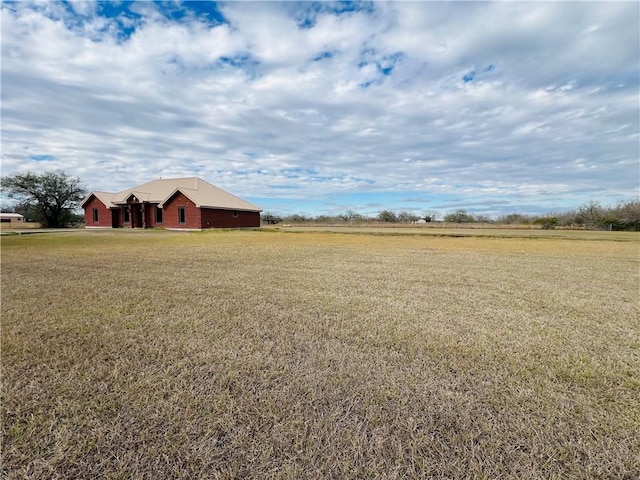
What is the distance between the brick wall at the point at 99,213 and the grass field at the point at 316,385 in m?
32.1

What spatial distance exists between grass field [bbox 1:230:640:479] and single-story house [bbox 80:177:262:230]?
81.2 feet

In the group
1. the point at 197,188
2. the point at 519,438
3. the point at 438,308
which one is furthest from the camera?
the point at 197,188

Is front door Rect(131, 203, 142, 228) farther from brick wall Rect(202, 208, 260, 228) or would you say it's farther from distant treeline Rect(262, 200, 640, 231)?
distant treeline Rect(262, 200, 640, 231)

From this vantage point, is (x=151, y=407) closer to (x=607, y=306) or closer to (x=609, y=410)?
(x=609, y=410)

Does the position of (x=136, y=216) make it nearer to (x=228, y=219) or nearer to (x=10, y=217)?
(x=228, y=219)

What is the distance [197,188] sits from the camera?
3222 cm

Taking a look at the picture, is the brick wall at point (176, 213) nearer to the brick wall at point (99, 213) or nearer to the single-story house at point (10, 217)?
the brick wall at point (99, 213)

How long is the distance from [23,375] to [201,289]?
10.6 feet

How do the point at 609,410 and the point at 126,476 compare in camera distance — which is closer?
the point at 126,476

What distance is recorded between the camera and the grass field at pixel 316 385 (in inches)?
73.4

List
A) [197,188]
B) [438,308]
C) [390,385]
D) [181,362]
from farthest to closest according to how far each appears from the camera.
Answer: [197,188] < [438,308] < [181,362] < [390,385]

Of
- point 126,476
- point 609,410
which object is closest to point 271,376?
point 126,476

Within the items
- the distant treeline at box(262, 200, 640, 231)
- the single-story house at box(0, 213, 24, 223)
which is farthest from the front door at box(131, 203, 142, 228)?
the single-story house at box(0, 213, 24, 223)

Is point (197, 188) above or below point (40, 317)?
above
